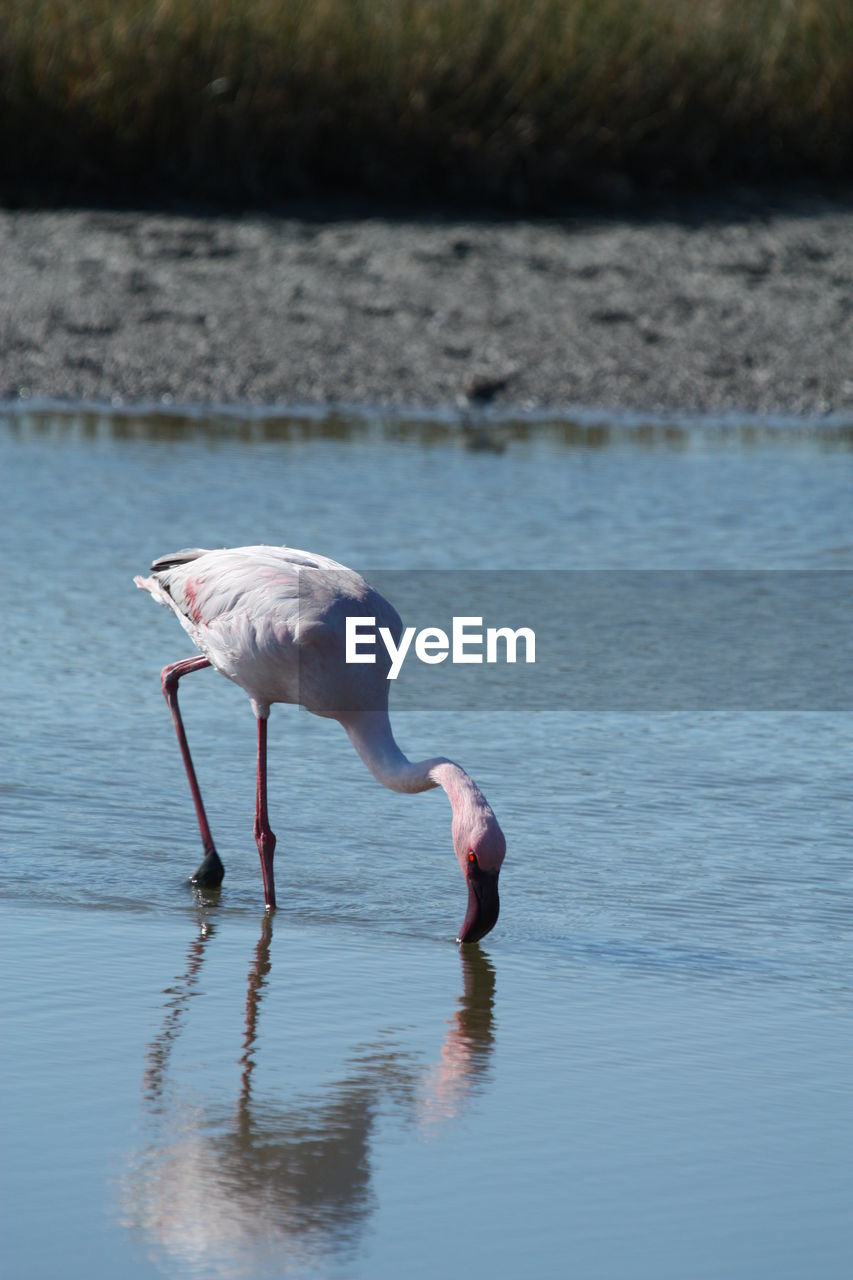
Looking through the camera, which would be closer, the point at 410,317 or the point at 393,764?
the point at 393,764

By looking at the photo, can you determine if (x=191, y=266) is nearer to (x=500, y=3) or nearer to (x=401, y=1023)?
(x=500, y=3)

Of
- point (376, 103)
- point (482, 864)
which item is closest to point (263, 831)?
point (482, 864)

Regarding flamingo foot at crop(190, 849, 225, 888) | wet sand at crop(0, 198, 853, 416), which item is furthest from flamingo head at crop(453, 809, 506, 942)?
wet sand at crop(0, 198, 853, 416)

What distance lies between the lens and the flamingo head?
5082 mm

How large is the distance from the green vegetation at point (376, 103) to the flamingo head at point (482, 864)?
40.3 feet

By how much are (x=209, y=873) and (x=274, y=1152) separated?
73.8 inches

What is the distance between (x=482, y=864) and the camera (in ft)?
16.7

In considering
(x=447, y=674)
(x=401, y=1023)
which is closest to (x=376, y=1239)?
(x=401, y=1023)

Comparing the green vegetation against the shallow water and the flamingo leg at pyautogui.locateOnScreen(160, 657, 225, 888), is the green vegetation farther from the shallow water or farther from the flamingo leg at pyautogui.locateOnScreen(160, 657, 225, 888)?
the flamingo leg at pyautogui.locateOnScreen(160, 657, 225, 888)

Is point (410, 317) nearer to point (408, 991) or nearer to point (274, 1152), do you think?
point (408, 991)

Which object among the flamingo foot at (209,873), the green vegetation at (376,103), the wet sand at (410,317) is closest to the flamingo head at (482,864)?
the flamingo foot at (209,873)

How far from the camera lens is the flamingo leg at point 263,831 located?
574cm

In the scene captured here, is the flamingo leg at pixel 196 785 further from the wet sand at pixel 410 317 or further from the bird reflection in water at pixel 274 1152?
the wet sand at pixel 410 317

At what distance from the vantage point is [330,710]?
232 inches
